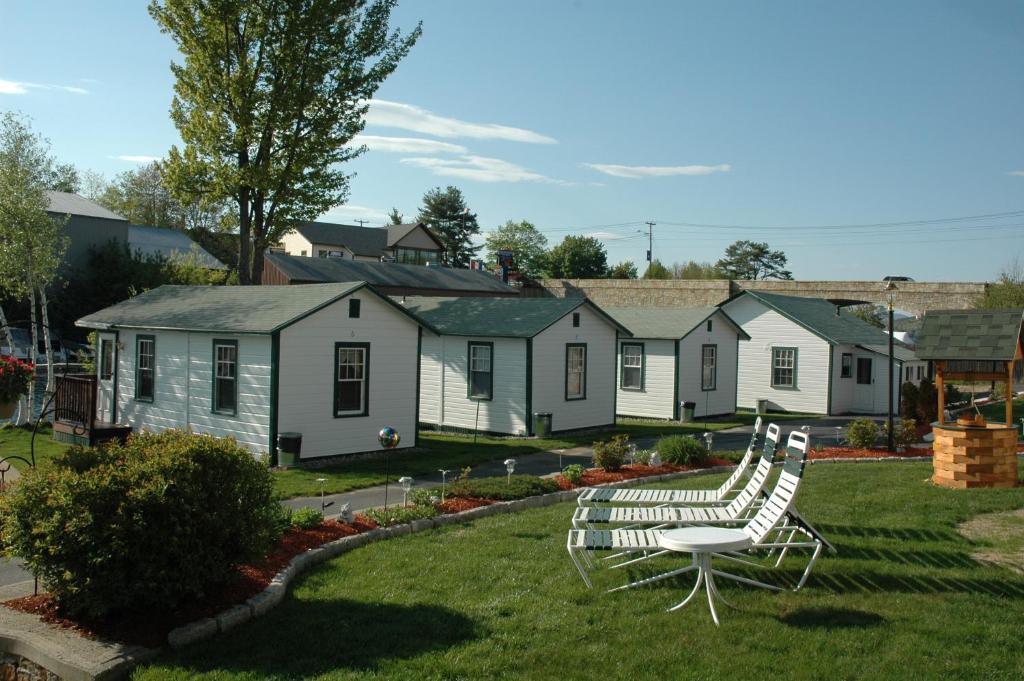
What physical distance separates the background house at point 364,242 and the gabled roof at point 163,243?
11.9m

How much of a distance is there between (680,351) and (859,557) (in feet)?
62.4

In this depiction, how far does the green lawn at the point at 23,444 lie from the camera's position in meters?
18.4

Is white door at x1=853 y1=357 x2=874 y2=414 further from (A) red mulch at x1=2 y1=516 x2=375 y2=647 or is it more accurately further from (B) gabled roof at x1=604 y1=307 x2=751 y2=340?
(A) red mulch at x1=2 y1=516 x2=375 y2=647

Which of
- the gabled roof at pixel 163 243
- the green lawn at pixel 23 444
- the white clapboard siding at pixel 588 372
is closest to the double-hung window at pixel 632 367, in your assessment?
the white clapboard siding at pixel 588 372

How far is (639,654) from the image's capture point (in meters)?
6.25

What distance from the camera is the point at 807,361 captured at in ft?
102

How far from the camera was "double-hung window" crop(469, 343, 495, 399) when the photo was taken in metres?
23.4

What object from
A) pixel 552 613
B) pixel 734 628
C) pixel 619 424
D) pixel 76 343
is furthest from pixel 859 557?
pixel 76 343

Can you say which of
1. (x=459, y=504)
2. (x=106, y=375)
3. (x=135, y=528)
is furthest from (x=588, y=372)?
(x=135, y=528)

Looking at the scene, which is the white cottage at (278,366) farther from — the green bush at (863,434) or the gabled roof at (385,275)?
the gabled roof at (385,275)

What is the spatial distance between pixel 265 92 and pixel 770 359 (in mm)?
20031

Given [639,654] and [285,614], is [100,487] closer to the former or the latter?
[285,614]

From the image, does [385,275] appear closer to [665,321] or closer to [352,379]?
[665,321]

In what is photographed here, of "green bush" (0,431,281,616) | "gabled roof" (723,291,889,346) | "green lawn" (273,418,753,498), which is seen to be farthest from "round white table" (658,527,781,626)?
"gabled roof" (723,291,889,346)
